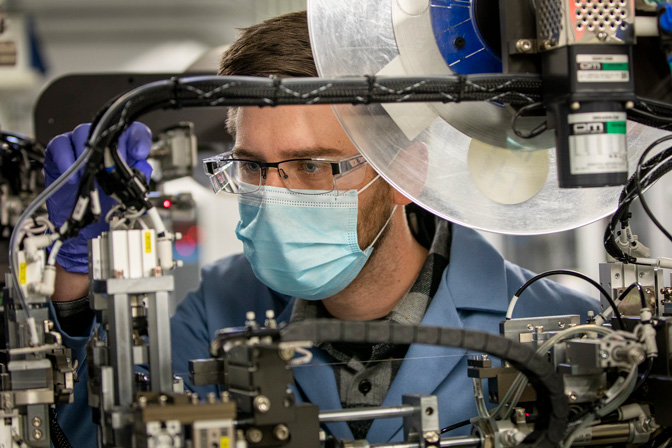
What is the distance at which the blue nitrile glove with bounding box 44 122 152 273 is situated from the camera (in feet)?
4.17

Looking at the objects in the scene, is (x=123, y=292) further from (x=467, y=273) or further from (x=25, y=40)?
(x=25, y=40)

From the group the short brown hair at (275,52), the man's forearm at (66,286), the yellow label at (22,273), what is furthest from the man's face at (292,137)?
the yellow label at (22,273)

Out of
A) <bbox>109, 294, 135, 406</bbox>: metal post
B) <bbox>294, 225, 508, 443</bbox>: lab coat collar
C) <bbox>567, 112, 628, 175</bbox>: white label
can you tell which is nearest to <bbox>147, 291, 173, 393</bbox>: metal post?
<bbox>109, 294, 135, 406</bbox>: metal post

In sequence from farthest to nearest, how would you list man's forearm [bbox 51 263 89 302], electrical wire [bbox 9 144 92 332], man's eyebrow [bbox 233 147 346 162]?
man's forearm [bbox 51 263 89 302] < man's eyebrow [bbox 233 147 346 162] < electrical wire [bbox 9 144 92 332]

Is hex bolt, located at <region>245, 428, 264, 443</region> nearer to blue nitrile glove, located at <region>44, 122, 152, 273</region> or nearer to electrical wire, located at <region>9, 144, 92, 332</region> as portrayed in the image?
electrical wire, located at <region>9, 144, 92, 332</region>

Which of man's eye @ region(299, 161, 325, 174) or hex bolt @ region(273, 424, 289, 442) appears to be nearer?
hex bolt @ region(273, 424, 289, 442)

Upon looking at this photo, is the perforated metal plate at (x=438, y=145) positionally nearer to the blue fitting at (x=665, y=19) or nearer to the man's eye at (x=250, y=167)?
the blue fitting at (x=665, y=19)

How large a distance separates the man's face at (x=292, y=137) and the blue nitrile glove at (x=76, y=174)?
0.33 meters

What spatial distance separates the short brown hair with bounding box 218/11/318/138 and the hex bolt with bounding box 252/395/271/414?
0.93 m

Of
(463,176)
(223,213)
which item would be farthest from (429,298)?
(223,213)

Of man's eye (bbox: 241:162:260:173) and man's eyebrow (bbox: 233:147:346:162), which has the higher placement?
man's eyebrow (bbox: 233:147:346:162)

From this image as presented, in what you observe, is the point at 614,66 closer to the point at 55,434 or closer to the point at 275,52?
the point at 275,52

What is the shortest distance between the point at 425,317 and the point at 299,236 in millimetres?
380

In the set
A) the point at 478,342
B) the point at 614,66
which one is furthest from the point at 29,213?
the point at 614,66
